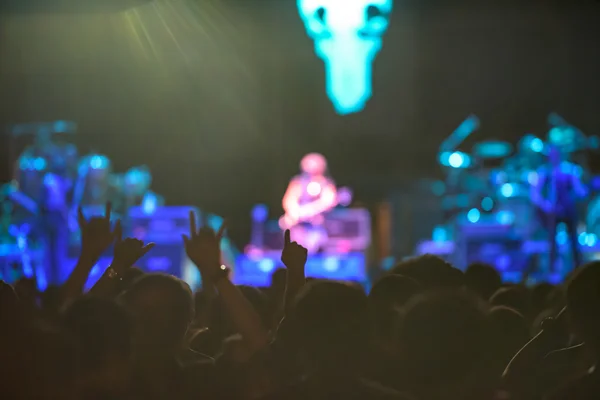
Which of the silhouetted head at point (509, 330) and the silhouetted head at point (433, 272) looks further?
the silhouetted head at point (433, 272)

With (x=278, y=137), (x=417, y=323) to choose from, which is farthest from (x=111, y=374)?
(x=278, y=137)

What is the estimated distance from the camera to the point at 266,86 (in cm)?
859

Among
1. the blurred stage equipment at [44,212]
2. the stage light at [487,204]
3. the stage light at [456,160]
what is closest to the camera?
the blurred stage equipment at [44,212]

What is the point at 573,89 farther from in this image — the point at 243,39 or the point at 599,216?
the point at 243,39

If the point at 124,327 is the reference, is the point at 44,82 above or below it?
above

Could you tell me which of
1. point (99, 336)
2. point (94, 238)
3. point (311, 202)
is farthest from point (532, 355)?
point (311, 202)

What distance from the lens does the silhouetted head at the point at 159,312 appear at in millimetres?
1359

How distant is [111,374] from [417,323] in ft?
2.12

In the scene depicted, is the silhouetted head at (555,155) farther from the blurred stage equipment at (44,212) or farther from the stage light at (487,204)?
the blurred stage equipment at (44,212)

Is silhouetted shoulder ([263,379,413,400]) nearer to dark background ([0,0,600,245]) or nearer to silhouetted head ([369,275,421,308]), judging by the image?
silhouetted head ([369,275,421,308])

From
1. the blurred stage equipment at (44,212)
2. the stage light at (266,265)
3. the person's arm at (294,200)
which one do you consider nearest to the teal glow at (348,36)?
the person's arm at (294,200)

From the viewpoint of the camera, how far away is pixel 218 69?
7785 mm

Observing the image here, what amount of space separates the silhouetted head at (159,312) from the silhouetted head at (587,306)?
859 mm

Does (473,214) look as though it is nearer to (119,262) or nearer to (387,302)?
(387,302)
